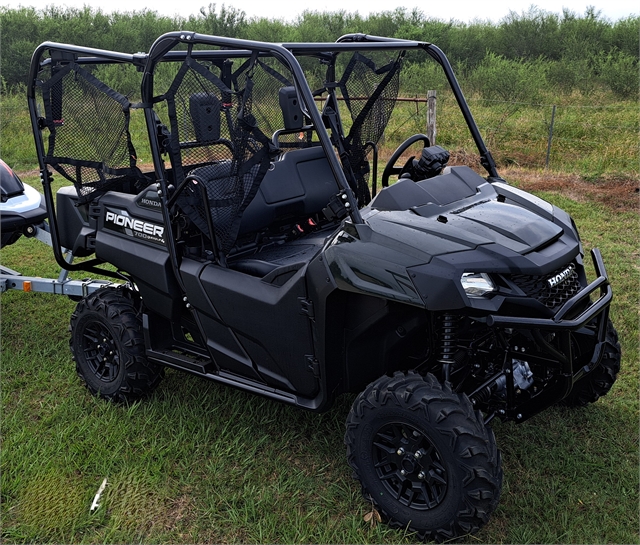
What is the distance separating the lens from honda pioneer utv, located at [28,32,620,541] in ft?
8.88

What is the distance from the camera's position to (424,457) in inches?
109

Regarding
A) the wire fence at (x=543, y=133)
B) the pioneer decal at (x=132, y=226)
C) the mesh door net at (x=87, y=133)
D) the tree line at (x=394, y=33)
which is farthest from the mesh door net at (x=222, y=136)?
the tree line at (x=394, y=33)

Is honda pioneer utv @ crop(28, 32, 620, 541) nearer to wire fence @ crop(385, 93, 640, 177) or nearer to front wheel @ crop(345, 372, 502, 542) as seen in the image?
front wheel @ crop(345, 372, 502, 542)

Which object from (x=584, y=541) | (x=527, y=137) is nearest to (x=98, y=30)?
(x=527, y=137)

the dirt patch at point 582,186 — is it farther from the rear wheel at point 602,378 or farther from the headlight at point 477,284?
the headlight at point 477,284

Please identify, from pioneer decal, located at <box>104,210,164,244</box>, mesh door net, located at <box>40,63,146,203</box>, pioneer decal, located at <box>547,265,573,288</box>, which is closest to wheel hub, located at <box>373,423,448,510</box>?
pioneer decal, located at <box>547,265,573,288</box>

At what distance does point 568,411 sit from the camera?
12.2 feet

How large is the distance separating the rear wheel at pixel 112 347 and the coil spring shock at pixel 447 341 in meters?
1.67

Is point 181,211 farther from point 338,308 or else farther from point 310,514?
point 310,514

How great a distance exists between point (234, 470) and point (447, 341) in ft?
3.93

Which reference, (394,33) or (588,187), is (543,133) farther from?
(394,33)

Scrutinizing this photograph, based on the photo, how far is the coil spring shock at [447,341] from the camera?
2.74 meters

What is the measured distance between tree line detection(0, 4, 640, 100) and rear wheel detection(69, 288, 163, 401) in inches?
636

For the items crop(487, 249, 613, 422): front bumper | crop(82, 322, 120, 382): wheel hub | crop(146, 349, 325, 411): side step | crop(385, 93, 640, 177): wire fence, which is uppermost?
crop(487, 249, 613, 422): front bumper
